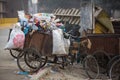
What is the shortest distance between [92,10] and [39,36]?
7.15ft

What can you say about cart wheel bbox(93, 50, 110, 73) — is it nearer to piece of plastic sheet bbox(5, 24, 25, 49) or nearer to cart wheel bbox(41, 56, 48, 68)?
cart wheel bbox(41, 56, 48, 68)

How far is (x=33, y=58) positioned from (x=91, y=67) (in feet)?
5.69

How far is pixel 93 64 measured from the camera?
9.25 meters

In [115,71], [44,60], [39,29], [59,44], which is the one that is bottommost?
[115,71]

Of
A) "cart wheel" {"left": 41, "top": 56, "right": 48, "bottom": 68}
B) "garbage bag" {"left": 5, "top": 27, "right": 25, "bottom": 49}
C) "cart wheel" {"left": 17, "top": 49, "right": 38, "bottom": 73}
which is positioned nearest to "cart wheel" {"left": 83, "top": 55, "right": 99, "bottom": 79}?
"cart wheel" {"left": 41, "top": 56, "right": 48, "bottom": 68}

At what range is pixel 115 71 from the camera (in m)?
8.67

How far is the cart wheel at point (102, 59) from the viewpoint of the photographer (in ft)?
30.8

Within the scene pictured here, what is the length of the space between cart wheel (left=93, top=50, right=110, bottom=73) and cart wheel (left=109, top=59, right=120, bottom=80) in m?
0.73

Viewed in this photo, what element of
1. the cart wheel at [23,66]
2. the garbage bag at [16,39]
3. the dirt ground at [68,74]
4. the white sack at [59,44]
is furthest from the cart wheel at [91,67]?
the garbage bag at [16,39]

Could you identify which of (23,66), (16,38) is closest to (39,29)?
(16,38)

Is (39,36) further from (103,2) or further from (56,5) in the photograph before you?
(56,5)

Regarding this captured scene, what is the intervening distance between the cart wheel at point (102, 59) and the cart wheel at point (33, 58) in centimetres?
162

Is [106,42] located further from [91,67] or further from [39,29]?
[39,29]

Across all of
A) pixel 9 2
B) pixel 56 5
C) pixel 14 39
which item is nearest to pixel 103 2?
pixel 14 39
